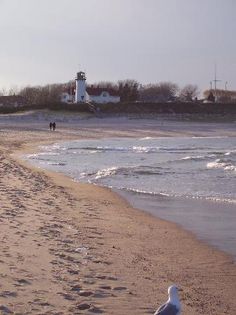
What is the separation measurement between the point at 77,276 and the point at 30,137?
1622 inches

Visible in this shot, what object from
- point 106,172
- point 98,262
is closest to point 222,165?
point 106,172

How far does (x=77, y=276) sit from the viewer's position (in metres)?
7.05

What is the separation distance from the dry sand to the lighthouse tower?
9065cm

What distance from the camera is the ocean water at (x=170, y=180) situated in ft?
40.6

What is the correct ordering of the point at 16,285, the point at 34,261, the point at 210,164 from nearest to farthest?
the point at 16,285 < the point at 34,261 < the point at 210,164

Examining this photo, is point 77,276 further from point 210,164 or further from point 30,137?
point 30,137

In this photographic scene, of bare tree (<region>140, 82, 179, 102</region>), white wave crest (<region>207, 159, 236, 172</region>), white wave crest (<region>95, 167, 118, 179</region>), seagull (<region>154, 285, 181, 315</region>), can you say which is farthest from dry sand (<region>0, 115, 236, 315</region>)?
bare tree (<region>140, 82, 179, 102</region>)

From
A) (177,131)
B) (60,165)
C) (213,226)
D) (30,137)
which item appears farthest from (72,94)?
(213,226)

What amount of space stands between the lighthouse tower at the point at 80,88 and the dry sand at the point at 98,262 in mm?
90650

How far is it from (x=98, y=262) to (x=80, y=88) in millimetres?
98975

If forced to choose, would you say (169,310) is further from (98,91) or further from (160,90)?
(160,90)

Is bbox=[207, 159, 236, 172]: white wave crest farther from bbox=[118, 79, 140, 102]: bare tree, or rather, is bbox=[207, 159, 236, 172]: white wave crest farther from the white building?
bbox=[118, 79, 140, 102]: bare tree

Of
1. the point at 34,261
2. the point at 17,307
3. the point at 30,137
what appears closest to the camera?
the point at 17,307

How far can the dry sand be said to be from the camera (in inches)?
244
